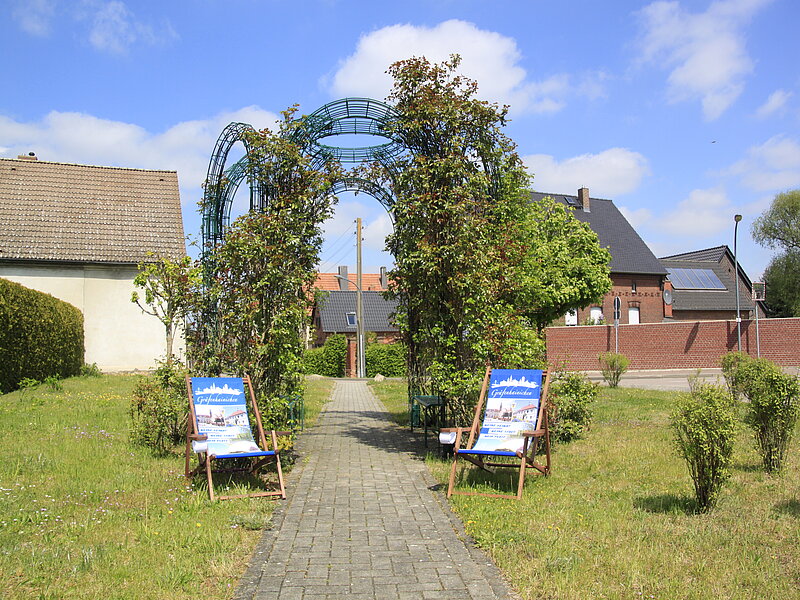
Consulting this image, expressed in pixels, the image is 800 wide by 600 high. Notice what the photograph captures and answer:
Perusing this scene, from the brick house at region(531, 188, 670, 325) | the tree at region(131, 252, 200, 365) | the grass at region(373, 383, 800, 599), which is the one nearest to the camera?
the grass at region(373, 383, 800, 599)

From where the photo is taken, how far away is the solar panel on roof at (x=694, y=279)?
145 ft

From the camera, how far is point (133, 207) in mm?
24109

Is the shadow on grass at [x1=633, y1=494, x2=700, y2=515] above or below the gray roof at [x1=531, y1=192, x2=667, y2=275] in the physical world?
below

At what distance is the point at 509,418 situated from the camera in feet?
23.5

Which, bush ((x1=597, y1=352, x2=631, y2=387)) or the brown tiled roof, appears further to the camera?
the brown tiled roof

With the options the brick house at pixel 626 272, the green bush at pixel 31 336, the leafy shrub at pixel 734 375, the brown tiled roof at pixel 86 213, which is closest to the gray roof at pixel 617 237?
the brick house at pixel 626 272

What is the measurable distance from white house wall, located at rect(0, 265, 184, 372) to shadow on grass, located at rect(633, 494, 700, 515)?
18.5m

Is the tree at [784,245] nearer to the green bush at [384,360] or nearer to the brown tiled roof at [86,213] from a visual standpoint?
the green bush at [384,360]

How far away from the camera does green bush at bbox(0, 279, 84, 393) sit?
1366 centimetres

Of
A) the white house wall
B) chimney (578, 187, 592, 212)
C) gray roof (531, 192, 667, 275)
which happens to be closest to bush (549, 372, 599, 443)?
the white house wall

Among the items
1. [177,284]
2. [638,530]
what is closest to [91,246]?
[177,284]

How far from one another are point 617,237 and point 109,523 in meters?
40.1

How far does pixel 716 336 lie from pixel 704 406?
27.8 meters

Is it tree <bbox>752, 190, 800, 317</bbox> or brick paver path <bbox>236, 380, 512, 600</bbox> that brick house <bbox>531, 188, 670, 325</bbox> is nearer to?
tree <bbox>752, 190, 800, 317</bbox>
